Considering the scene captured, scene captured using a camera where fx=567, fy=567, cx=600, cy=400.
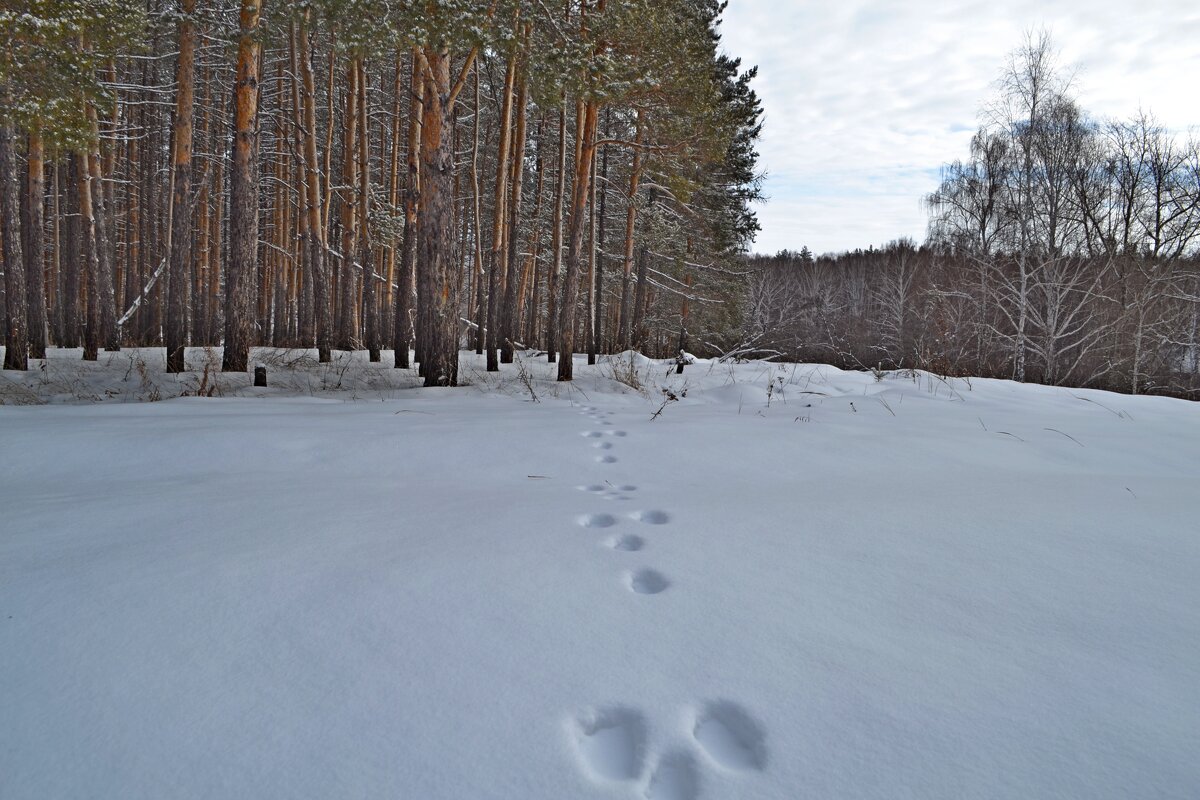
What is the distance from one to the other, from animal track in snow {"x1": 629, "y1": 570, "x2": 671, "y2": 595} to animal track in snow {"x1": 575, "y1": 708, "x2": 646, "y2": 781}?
0.46 metres

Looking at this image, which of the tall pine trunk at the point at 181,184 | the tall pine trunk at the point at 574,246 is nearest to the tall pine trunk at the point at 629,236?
the tall pine trunk at the point at 574,246

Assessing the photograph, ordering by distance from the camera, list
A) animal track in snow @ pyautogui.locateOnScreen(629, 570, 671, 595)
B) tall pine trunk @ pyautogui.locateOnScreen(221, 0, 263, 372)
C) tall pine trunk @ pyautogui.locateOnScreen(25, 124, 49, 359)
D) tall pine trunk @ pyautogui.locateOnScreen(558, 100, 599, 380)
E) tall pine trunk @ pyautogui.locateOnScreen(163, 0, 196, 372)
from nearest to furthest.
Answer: animal track in snow @ pyautogui.locateOnScreen(629, 570, 671, 595) < tall pine trunk @ pyautogui.locateOnScreen(221, 0, 263, 372) < tall pine trunk @ pyautogui.locateOnScreen(163, 0, 196, 372) < tall pine trunk @ pyautogui.locateOnScreen(558, 100, 599, 380) < tall pine trunk @ pyautogui.locateOnScreen(25, 124, 49, 359)

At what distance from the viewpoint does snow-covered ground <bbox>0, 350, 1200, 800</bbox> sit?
0.86 m

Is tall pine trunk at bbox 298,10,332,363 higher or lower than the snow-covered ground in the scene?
higher

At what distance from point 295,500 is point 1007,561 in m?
2.32

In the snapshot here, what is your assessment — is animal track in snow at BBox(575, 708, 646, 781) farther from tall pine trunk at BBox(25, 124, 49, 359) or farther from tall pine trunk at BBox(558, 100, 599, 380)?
tall pine trunk at BBox(25, 124, 49, 359)

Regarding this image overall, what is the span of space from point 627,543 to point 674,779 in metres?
0.92

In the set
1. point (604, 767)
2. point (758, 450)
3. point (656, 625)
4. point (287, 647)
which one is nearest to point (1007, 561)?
→ point (656, 625)

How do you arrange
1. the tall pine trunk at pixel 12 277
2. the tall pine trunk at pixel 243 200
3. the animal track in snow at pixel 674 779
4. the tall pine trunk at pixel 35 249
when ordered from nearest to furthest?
the animal track in snow at pixel 674 779
the tall pine trunk at pixel 243 200
the tall pine trunk at pixel 12 277
the tall pine trunk at pixel 35 249

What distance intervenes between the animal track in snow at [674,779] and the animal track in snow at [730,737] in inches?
1.8

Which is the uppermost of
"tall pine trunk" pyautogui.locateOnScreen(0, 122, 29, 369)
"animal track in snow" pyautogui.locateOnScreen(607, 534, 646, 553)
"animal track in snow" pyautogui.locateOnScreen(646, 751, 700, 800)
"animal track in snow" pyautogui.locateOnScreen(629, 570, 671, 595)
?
"tall pine trunk" pyautogui.locateOnScreen(0, 122, 29, 369)

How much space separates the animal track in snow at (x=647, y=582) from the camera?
1443 mm

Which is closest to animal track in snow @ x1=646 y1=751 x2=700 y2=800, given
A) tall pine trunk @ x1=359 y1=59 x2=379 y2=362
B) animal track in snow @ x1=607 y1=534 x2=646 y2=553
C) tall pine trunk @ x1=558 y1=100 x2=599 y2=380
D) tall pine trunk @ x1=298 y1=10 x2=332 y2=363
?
animal track in snow @ x1=607 y1=534 x2=646 y2=553

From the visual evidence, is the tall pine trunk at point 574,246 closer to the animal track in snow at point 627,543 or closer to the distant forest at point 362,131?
the distant forest at point 362,131
